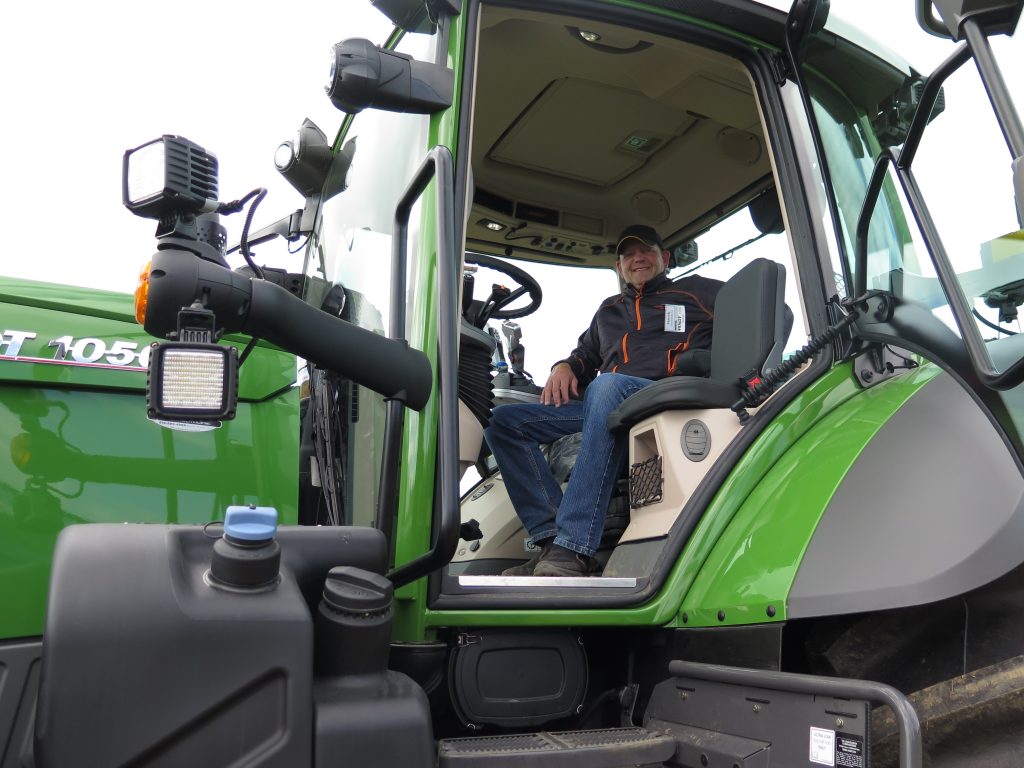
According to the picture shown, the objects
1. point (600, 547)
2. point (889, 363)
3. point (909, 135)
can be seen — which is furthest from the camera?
point (600, 547)

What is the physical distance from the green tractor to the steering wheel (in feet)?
2.22

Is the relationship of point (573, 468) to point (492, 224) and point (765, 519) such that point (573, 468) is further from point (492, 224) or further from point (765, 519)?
point (492, 224)

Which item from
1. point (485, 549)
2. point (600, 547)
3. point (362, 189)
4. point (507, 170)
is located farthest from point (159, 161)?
point (507, 170)

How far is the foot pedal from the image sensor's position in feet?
4.74

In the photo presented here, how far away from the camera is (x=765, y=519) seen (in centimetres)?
179

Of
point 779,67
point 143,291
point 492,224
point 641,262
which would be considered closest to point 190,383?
point 143,291

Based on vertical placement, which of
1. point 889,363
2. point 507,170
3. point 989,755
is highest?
point 507,170

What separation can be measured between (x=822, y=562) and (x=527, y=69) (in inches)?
70.9

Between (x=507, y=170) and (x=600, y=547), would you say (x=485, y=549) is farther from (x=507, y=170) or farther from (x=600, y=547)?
(x=507, y=170)

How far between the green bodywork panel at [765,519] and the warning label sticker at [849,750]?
0.27m

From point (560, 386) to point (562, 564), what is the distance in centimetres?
89

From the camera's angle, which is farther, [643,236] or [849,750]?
[643,236]

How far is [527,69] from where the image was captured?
2750 mm

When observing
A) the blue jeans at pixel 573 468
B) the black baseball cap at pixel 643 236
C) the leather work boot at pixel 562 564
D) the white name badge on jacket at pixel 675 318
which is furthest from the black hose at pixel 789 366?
the black baseball cap at pixel 643 236
